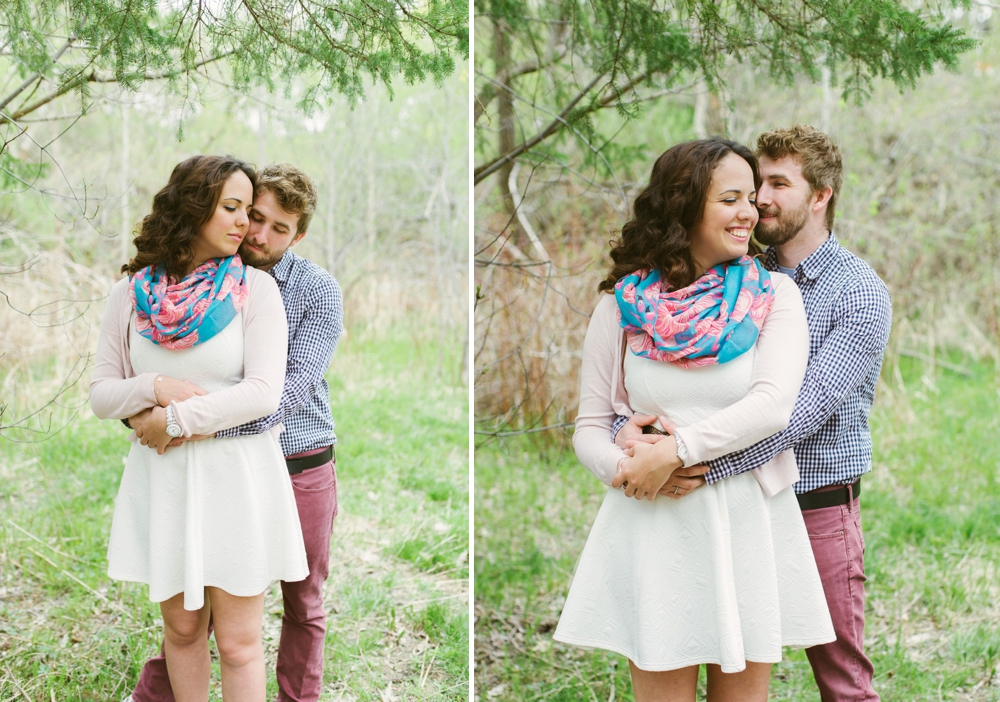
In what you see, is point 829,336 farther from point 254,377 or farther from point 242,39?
point 242,39

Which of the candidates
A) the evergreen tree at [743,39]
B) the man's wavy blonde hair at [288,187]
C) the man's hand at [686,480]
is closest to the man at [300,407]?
the man's wavy blonde hair at [288,187]

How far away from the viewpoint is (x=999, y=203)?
7.69m

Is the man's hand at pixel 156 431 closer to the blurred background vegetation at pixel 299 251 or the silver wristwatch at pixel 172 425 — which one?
the silver wristwatch at pixel 172 425

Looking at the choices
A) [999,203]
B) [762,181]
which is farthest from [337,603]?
[999,203]

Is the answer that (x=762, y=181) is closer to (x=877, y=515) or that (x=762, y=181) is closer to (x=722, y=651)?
(x=722, y=651)

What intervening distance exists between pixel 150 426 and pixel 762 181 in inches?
71.3

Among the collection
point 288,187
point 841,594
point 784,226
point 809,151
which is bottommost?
point 841,594

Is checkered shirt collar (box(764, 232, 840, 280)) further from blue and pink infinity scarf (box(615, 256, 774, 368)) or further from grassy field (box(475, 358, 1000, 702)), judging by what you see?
grassy field (box(475, 358, 1000, 702))

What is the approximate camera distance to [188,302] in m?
2.07

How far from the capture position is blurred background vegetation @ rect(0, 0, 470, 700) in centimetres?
256

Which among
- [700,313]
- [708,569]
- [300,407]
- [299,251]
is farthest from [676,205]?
[299,251]

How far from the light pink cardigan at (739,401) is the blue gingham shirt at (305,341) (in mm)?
833

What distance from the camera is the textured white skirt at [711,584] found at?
6.36ft

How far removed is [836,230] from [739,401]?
5643mm
